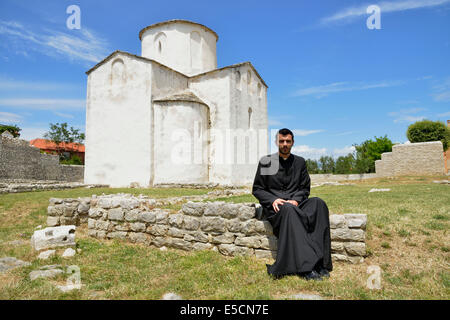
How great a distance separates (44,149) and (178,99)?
4085 centimetres

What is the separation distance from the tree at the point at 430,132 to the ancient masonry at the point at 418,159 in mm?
11618

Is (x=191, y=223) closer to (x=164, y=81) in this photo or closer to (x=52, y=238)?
(x=52, y=238)

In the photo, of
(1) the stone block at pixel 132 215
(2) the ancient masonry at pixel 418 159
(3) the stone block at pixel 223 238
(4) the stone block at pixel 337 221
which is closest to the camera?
(4) the stone block at pixel 337 221

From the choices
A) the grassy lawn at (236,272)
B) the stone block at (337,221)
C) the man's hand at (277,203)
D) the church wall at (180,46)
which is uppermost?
the church wall at (180,46)

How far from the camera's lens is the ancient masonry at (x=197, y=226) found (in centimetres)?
361

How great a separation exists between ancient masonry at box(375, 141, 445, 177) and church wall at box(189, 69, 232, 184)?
13960mm

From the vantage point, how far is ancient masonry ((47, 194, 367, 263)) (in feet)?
11.8

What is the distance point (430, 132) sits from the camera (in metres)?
30.3

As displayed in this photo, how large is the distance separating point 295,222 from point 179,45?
68.0 feet

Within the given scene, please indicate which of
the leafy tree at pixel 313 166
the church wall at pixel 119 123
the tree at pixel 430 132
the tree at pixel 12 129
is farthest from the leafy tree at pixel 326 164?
the tree at pixel 12 129

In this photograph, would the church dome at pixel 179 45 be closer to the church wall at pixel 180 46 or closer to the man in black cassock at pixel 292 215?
the church wall at pixel 180 46

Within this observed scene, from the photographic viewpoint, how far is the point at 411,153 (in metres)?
21.1

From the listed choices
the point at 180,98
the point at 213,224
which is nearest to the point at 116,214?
the point at 213,224

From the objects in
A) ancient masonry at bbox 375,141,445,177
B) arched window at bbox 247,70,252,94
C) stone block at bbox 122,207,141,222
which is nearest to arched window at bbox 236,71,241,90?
arched window at bbox 247,70,252,94
